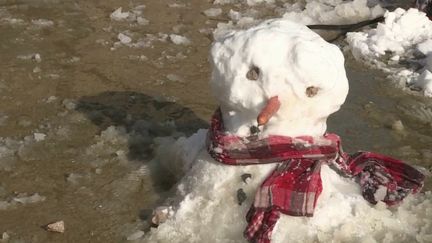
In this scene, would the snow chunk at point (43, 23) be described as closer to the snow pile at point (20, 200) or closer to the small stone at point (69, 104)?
the small stone at point (69, 104)

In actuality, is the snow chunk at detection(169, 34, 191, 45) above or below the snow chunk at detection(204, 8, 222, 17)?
above

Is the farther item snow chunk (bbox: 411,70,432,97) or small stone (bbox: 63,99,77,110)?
snow chunk (bbox: 411,70,432,97)

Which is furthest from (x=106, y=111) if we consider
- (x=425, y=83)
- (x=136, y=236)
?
(x=425, y=83)

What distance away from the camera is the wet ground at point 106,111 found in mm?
3076

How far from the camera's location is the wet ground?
10.1 ft

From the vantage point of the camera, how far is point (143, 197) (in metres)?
3.13

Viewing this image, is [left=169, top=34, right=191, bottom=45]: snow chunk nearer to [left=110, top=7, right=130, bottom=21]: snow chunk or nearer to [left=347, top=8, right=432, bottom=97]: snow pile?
[left=110, top=7, right=130, bottom=21]: snow chunk

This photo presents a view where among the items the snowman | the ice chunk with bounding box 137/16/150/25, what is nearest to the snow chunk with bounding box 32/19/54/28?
the ice chunk with bounding box 137/16/150/25

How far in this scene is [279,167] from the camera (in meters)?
2.65

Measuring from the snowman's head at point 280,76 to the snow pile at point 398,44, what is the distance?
6.40ft

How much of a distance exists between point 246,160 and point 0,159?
1379 mm

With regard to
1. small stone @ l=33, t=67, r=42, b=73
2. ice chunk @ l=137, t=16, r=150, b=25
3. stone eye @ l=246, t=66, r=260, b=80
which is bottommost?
ice chunk @ l=137, t=16, r=150, b=25

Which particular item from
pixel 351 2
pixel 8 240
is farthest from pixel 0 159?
pixel 351 2

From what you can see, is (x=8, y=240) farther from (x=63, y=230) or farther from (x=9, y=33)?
(x=9, y=33)
